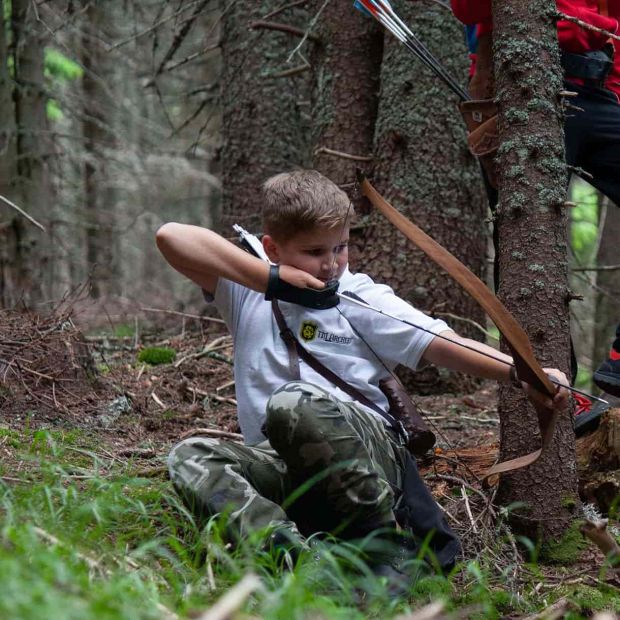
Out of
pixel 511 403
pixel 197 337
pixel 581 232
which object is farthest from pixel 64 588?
pixel 581 232

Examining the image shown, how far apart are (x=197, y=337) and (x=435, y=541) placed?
4.06m

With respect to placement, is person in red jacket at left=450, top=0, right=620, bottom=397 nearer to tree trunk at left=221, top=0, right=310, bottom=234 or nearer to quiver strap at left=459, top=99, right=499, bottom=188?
quiver strap at left=459, top=99, right=499, bottom=188

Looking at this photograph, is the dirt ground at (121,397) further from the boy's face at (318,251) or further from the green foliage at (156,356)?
the boy's face at (318,251)

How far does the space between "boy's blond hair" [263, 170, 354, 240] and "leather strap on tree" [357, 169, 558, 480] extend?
169 millimetres

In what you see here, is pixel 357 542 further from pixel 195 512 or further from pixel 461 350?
pixel 461 350

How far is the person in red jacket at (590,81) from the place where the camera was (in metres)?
3.46

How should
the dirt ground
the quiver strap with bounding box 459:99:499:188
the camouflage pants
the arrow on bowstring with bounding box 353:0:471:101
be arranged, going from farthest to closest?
the dirt ground, the quiver strap with bounding box 459:99:499:188, the arrow on bowstring with bounding box 353:0:471:101, the camouflage pants

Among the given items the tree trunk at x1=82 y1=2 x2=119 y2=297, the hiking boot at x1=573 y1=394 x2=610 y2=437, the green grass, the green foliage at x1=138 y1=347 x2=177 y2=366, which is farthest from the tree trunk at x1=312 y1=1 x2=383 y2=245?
the tree trunk at x1=82 y1=2 x2=119 y2=297

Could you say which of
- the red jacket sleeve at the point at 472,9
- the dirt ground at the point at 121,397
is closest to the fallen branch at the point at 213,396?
the dirt ground at the point at 121,397

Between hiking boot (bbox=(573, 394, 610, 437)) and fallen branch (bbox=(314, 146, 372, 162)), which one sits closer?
hiking boot (bbox=(573, 394, 610, 437))

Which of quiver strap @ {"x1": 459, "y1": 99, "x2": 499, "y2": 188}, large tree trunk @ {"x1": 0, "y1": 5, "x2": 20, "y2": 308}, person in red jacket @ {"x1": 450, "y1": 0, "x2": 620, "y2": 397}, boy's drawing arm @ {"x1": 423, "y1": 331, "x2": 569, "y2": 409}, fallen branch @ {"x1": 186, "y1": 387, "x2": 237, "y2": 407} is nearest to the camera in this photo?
boy's drawing arm @ {"x1": 423, "y1": 331, "x2": 569, "y2": 409}

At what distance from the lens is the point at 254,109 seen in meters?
7.17

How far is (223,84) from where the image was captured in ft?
24.2

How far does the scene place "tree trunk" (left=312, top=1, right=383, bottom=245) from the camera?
532 centimetres
